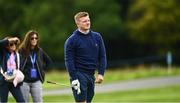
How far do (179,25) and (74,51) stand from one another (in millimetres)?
42769

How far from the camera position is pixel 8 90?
45.4 ft

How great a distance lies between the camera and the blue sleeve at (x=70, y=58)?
1195cm

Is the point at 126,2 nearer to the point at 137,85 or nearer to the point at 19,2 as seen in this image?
the point at 19,2

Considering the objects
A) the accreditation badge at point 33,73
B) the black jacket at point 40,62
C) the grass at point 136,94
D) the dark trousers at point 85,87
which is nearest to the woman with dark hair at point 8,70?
the black jacket at point 40,62

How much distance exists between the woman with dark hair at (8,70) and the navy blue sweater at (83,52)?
6.12 feet

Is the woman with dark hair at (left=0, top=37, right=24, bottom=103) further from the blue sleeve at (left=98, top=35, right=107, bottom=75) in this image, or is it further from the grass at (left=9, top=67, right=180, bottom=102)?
the grass at (left=9, top=67, right=180, bottom=102)

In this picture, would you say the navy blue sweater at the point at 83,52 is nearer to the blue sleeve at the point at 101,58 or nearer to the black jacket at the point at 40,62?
the blue sleeve at the point at 101,58

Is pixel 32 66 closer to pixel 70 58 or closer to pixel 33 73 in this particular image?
pixel 33 73

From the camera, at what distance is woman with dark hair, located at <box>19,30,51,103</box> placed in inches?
570

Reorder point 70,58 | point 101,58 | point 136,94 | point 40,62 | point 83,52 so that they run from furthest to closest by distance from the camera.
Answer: point 136,94, point 40,62, point 101,58, point 83,52, point 70,58

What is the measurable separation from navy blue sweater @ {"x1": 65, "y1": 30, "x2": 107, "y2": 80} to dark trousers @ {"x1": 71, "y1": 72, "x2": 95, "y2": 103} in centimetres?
9

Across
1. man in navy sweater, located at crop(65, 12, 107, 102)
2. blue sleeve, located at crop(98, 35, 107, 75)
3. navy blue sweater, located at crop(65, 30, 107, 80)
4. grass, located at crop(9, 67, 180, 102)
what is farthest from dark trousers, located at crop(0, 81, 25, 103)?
grass, located at crop(9, 67, 180, 102)

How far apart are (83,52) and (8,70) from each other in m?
2.22

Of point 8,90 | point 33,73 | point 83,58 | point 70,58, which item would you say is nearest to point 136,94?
point 33,73
